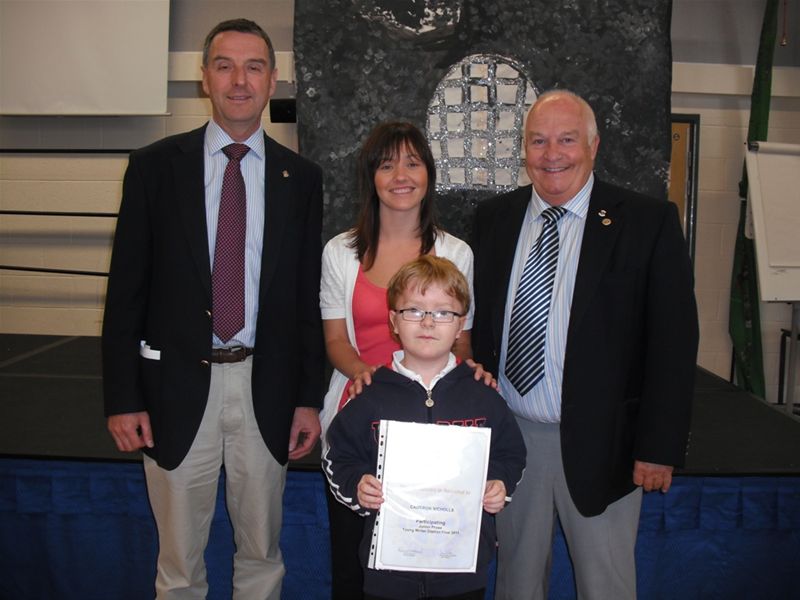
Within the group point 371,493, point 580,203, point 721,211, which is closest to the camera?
point 371,493

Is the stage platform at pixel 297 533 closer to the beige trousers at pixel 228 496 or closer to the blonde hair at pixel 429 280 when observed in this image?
the beige trousers at pixel 228 496

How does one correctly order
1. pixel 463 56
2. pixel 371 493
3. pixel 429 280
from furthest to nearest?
pixel 463 56
pixel 429 280
pixel 371 493

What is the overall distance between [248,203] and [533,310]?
75cm

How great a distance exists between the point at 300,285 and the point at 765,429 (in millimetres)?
2049

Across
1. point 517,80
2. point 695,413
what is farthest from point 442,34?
point 695,413

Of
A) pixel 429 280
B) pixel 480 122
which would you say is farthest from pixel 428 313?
pixel 480 122

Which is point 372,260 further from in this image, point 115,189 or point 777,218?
point 115,189

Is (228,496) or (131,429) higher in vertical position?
(131,429)

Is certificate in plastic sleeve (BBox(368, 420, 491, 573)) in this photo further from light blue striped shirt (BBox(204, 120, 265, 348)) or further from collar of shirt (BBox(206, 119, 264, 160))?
collar of shirt (BBox(206, 119, 264, 160))

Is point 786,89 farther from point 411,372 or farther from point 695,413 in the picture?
point 411,372

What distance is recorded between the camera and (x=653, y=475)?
1637 millimetres

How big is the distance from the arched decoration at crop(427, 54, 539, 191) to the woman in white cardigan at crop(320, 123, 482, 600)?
204cm

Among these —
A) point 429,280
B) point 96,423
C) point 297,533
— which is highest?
point 429,280

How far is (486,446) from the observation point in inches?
51.0
